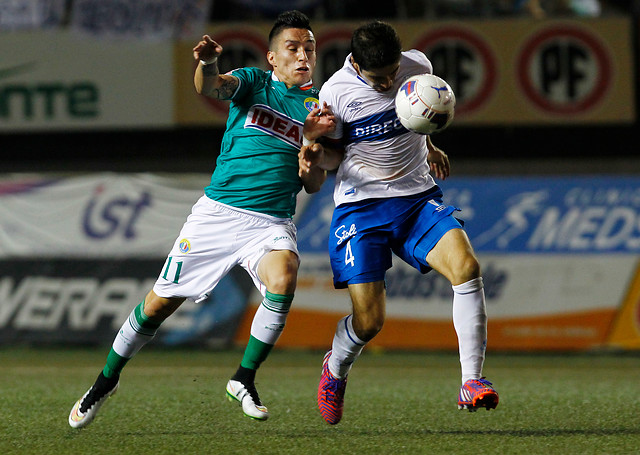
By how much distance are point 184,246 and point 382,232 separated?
1072 millimetres

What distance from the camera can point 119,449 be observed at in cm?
469

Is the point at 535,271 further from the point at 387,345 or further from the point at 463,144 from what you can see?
the point at 463,144

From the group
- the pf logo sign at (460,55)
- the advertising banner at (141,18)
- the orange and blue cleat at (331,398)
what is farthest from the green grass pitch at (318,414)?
the advertising banner at (141,18)

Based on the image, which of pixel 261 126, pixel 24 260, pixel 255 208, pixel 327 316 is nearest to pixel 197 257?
pixel 255 208

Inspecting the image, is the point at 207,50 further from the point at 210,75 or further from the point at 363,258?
the point at 363,258

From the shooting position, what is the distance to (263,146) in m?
5.39

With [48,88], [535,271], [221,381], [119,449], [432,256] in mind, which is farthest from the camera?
[48,88]

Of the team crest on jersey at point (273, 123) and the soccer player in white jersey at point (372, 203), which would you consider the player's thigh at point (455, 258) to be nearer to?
the soccer player in white jersey at point (372, 203)

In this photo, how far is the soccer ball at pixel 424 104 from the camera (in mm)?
4941

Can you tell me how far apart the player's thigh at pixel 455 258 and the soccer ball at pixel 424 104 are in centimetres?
56

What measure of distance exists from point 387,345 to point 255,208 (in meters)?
6.07

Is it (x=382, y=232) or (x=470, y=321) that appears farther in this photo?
(x=382, y=232)

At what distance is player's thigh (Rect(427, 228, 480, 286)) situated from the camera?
4973 mm

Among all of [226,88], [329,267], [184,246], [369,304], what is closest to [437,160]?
[369,304]
